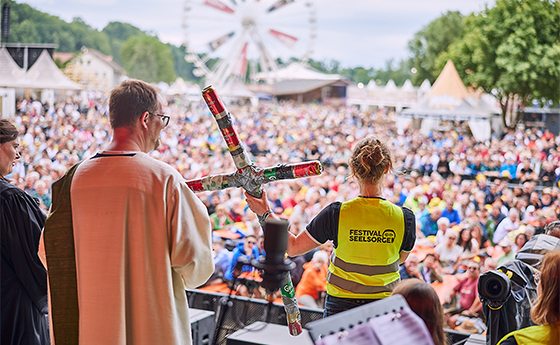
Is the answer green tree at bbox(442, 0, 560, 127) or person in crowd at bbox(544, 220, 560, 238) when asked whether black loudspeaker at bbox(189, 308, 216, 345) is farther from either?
green tree at bbox(442, 0, 560, 127)

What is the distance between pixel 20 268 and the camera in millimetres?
1925

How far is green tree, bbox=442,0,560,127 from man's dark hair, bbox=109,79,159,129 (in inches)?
778

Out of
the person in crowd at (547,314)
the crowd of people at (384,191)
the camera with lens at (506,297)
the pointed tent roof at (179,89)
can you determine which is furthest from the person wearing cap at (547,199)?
the pointed tent roof at (179,89)

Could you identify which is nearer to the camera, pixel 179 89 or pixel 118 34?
pixel 179 89

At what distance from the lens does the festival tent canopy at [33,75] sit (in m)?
11.5

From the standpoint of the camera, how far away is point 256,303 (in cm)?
404

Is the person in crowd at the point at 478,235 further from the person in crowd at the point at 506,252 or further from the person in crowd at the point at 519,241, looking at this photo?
the person in crowd at the point at 506,252

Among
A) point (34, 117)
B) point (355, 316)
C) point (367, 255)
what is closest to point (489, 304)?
point (367, 255)

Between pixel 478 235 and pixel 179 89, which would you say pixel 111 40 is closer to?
pixel 179 89

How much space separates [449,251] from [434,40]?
1442 inches

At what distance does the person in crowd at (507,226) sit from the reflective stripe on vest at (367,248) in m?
5.52

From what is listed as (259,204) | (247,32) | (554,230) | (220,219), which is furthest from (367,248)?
(247,32)

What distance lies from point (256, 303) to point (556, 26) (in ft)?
65.5

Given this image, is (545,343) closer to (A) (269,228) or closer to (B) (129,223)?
(A) (269,228)
